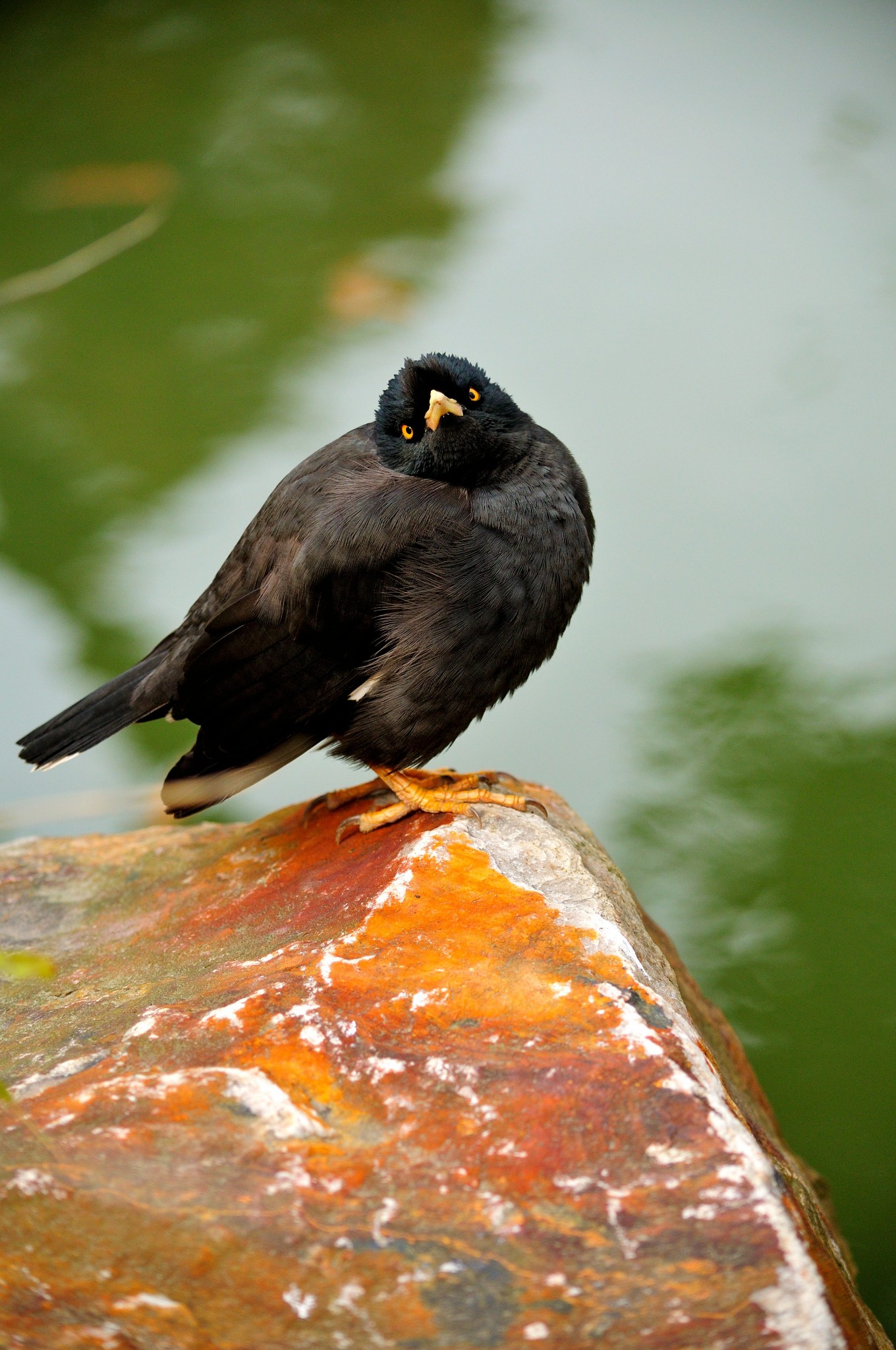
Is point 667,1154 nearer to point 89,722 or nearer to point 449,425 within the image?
point 449,425

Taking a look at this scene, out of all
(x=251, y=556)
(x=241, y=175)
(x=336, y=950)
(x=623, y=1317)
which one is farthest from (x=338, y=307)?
(x=623, y=1317)

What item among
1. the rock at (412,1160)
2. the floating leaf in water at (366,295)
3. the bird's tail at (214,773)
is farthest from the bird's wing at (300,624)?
the floating leaf in water at (366,295)

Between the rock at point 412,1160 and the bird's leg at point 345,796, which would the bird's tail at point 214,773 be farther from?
the rock at point 412,1160

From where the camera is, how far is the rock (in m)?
1.74

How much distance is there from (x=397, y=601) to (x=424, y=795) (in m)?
0.44

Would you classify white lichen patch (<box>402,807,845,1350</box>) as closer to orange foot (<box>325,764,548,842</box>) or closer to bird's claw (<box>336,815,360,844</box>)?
orange foot (<box>325,764,548,842</box>)

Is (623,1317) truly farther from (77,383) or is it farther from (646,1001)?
(77,383)

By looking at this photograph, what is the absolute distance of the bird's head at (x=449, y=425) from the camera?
3.06m

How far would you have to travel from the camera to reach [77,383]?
17.7 feet

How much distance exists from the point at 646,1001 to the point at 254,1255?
2.39 feet

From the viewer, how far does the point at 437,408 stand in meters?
2.98

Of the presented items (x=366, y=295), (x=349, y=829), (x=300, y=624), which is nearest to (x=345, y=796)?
(x=349, y=829)

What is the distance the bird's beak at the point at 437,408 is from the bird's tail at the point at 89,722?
0.96 metres

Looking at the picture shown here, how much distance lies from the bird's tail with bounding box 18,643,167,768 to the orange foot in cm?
57
